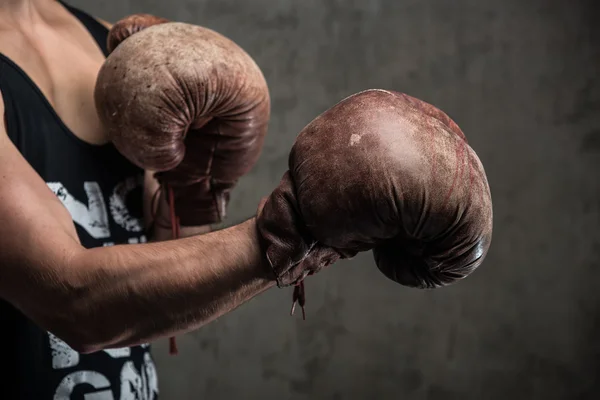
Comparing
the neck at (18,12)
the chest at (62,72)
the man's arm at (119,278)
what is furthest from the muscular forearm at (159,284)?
the neck at (18,12)

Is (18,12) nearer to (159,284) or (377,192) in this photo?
(159,284)

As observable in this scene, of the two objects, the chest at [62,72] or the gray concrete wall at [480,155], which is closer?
the chest at [62,72]

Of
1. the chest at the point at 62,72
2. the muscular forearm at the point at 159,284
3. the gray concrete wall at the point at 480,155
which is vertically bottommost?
the gray concrete wall at the point at 480,155

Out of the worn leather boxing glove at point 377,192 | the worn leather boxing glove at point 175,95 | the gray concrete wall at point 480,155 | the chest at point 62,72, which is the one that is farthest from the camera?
the gray concrete wall at point 480,155

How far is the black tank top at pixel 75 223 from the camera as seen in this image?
955 mm

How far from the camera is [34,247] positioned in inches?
27.0

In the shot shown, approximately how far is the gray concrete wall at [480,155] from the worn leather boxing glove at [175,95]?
1.02 meters

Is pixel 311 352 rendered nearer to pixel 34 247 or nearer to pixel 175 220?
pixel 175 220

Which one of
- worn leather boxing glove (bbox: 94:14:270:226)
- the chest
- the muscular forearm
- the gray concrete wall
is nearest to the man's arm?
the muscular forearm

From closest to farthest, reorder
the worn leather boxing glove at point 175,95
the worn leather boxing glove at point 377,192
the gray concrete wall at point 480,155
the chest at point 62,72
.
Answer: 1. the worn leather boxing glove at point 377,192
2. the worn leather boxing glove at point 175,95
3. the chest at point 62,72
4. the gray concrete wall at point 480,155

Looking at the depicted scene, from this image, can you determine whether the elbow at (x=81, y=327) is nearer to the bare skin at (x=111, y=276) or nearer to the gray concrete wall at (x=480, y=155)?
the bare skin at (x=111, y=276)

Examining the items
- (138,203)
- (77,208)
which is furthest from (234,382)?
(77,208)

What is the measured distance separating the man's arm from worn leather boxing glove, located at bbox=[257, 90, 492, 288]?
0.04 meters

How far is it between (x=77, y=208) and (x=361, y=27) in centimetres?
126
